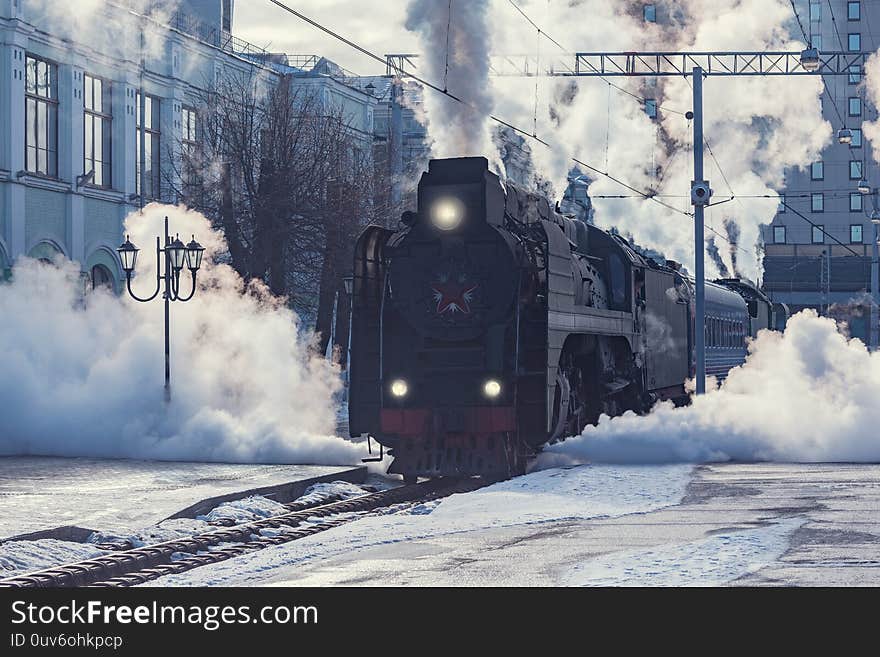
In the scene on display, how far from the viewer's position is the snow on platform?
13.0 metres

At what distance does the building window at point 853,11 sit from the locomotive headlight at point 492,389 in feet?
322

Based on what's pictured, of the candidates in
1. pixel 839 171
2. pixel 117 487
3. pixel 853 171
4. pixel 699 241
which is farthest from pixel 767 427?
pixel 839 171

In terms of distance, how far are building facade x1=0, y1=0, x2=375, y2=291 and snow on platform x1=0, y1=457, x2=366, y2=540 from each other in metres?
14.0

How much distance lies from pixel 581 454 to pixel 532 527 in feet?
22.4

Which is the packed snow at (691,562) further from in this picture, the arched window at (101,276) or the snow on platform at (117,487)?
the arched window at (101,276)

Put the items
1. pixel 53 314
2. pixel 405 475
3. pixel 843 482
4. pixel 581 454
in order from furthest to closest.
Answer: pixel 53 314, pixel 581 454, pixel 405 475, pixel 843 482

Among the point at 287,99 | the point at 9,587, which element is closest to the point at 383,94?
the point at 287,99

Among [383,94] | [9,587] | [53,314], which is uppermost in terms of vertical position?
[383,94]

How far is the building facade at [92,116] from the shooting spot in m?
32.6

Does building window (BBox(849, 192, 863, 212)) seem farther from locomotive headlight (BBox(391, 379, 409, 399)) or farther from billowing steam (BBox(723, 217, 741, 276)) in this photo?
locomotive headlight (BBox(391, 379, 409, 399))

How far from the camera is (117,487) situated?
15992 millimetres

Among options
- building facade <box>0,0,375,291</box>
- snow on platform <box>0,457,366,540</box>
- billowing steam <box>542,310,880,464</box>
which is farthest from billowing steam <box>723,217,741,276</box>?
snow on platform <box>0,457,366,540</box>
